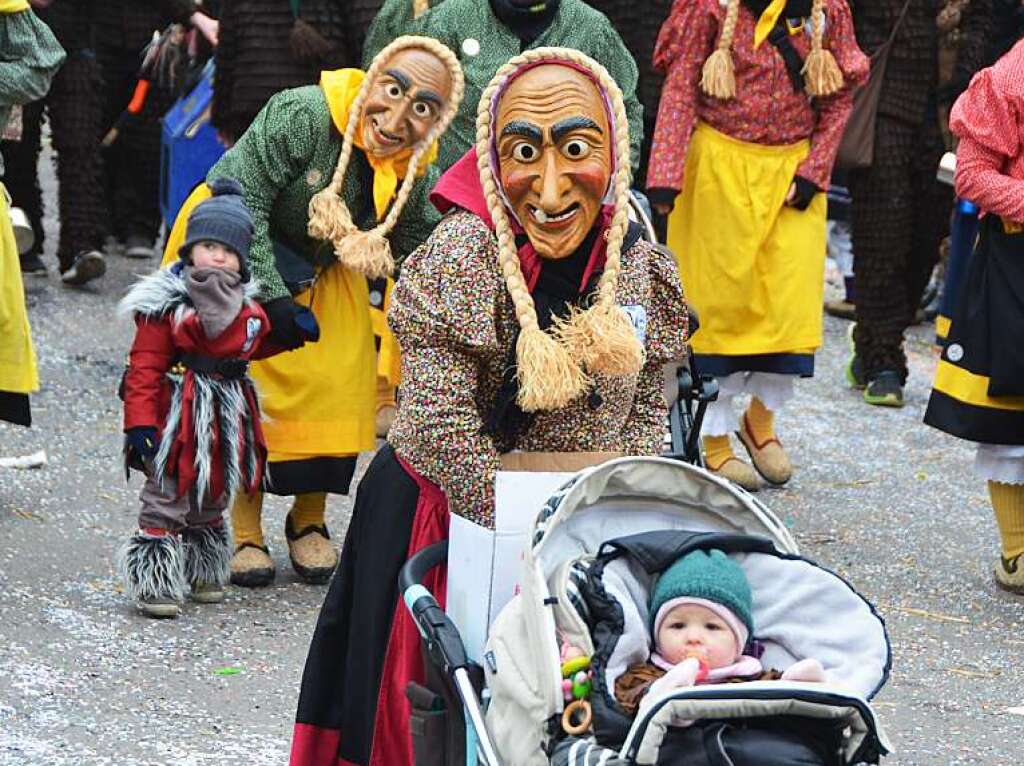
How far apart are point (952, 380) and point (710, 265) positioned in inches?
52.1

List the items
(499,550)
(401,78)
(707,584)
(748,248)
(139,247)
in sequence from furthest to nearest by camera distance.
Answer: (139,247), (748,248), (401,78), (499,550), (707,584)

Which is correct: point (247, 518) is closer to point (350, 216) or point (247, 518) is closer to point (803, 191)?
point (350, 216)

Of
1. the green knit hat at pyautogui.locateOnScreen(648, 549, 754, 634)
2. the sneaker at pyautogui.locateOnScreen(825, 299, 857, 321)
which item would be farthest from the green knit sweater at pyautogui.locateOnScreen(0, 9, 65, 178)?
the sneaker at pyautogui.locateOnScreen(825, 299, 857, 321)

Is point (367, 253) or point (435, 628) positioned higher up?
point (367, 253)

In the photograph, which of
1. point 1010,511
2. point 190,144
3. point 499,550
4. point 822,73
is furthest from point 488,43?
point 499,550

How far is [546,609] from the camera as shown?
3.12 meters

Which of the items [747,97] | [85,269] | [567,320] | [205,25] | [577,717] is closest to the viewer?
[577,717]

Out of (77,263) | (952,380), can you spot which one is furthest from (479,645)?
(77,263)

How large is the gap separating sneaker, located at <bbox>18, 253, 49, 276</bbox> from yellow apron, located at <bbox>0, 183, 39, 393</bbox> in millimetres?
4323

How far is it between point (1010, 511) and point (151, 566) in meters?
2.85

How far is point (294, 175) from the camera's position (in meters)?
5.66

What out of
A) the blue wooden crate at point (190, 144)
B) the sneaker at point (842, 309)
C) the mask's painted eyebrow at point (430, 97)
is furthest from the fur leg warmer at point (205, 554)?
the sneaker at point (842, 309)

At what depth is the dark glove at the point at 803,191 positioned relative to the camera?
726cm

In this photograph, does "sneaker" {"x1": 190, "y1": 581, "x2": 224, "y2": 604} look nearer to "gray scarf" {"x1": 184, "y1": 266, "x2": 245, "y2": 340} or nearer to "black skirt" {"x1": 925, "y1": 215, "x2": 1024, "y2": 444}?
"gray scarf" {"x1": 184, "y1": 266, "x2": 245, "y2": 340}
